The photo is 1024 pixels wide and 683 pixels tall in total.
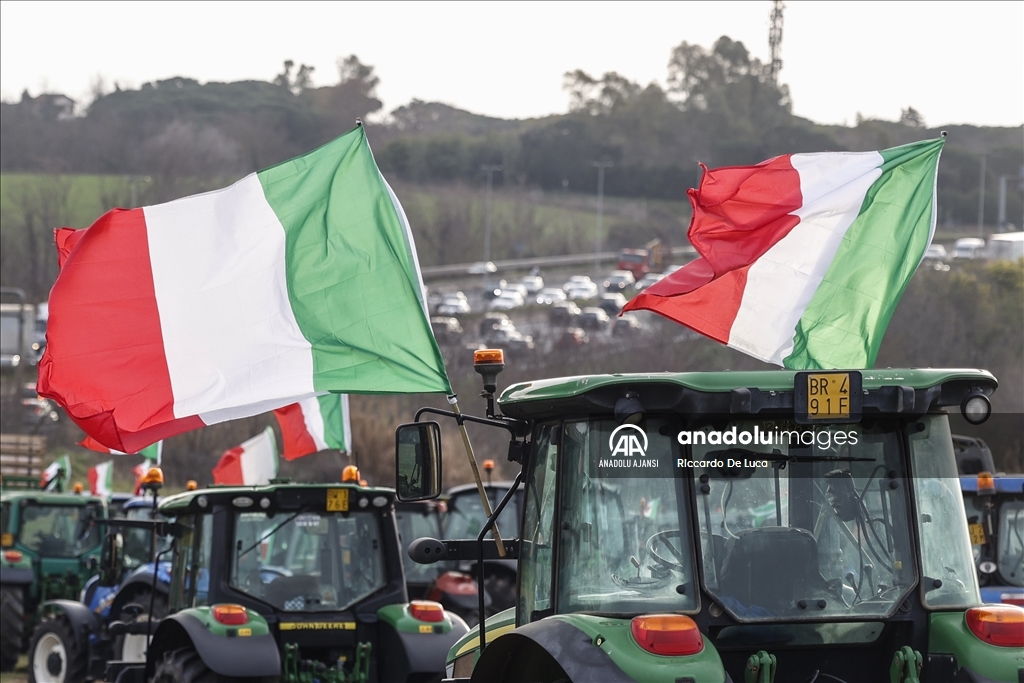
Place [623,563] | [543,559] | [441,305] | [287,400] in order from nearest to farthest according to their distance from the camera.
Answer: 1. [623,563]
2. [543,559]
3. [287,400]
4. [441,305]

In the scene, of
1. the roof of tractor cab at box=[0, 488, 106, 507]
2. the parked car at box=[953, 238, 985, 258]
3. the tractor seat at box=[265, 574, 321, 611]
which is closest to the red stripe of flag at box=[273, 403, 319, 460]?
the tractor seat at box=[265, 574, 321, 611]

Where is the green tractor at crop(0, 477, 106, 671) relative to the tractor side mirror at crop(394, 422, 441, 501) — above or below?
below

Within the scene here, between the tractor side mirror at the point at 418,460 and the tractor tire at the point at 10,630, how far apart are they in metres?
12.1

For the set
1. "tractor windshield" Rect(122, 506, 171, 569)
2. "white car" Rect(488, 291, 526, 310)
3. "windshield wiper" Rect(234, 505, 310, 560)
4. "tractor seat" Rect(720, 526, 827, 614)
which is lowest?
"white car" Rect(488, 291, 526, 310)

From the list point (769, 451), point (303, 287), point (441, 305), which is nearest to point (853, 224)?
point (303, 287)

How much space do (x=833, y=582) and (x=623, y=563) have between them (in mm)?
763

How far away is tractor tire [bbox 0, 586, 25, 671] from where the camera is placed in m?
16.2

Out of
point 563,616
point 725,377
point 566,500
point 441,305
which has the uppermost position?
point 725,377

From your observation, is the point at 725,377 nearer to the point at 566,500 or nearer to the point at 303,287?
the point at 566,500

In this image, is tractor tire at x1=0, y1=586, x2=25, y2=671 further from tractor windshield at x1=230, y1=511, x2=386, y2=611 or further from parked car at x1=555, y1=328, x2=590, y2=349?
parked car at x1=555, y1=328, x2=590, y2=349

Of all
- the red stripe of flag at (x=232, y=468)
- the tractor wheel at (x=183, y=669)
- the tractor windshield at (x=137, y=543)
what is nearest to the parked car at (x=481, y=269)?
the tractor windshield at (x=137, y=543)

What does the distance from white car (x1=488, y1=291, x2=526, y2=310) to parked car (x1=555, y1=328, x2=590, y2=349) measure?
8.67 m

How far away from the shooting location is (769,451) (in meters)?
5.17

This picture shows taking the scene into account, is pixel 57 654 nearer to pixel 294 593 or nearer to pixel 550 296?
pixel 294 593
